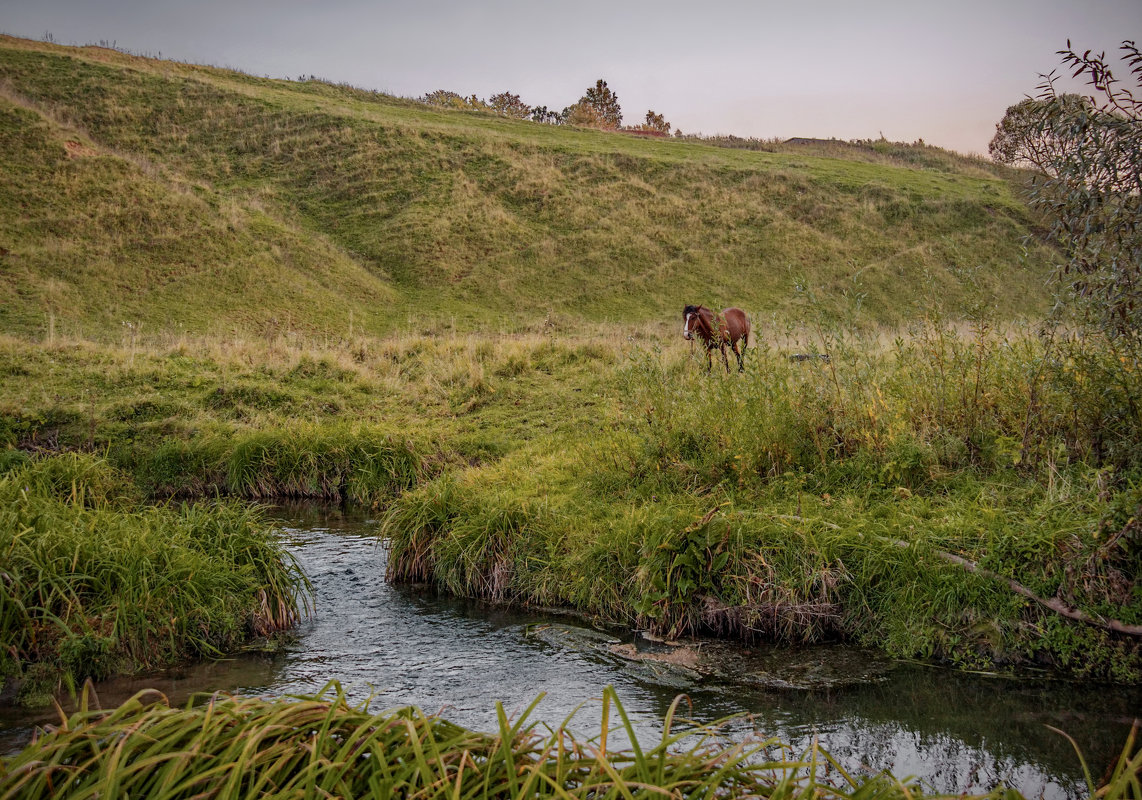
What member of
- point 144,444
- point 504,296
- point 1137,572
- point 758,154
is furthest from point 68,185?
point 758,154

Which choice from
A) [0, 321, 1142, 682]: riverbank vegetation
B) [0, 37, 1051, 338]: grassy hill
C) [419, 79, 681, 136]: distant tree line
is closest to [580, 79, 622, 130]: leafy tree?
[419, 79, 681, 136]: distant tree line

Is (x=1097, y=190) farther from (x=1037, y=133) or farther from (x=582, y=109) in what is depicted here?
(x=582, y=109)

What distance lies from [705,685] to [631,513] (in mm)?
2079

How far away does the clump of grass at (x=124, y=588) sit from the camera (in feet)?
18.9

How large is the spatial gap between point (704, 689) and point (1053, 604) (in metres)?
2.60

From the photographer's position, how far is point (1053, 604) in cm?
580

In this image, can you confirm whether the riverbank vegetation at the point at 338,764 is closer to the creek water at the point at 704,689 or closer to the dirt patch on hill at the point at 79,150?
the creek water at the point at 704,689

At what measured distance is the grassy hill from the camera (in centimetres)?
2692

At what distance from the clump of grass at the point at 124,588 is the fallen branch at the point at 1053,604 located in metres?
5.58

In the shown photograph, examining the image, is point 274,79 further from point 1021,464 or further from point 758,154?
point 1021,464

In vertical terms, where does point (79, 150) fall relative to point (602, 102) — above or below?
below

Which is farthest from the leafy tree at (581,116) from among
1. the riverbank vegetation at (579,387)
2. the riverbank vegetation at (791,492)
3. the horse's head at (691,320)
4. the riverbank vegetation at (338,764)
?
the riverbank vegetation at (338,764)

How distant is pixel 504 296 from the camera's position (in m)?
31.2

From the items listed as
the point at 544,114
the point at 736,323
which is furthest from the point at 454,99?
the point at 736,323
